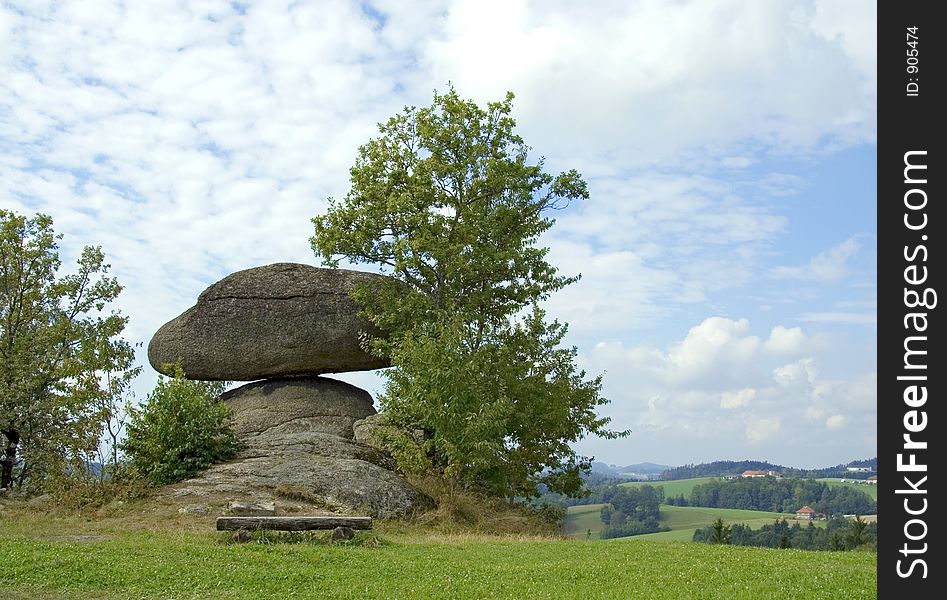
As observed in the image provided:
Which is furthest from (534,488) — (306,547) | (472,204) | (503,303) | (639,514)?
(639,514)

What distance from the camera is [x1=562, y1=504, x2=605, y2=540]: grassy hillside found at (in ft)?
81.8

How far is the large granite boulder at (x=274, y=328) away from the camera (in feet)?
109

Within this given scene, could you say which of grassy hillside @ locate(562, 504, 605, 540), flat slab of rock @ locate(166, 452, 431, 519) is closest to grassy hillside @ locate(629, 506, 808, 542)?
grassy hillside @ locate(562, 504, 605, 540)

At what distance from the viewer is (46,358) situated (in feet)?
93.1

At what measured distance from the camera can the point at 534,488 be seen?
92.5ft

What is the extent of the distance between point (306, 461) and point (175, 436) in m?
3.66

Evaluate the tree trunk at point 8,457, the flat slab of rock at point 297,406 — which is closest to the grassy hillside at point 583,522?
the flat slab of rock at point 297,406

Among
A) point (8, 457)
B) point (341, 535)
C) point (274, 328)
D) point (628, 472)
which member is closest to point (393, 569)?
point (341, 535)

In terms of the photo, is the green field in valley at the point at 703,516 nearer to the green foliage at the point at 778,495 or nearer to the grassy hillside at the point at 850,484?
the green foliage at the point at 778,495

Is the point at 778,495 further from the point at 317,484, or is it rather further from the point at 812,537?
the point at 317,484

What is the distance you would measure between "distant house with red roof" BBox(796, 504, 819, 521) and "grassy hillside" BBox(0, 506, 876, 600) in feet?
107

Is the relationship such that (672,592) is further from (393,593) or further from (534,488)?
(534,488)

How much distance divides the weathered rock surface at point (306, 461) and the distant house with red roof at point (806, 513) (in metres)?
27.4

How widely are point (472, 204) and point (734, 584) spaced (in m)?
19.6
